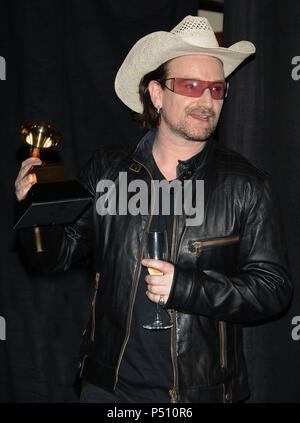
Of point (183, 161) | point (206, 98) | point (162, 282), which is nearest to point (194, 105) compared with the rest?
point (206, 98)

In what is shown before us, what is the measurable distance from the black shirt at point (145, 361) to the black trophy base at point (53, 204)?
0.46 meters

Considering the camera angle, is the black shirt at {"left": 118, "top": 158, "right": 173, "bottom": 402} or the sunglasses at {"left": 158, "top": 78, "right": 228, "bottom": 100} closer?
the black shirt at {"left": 118, "top": 158, "right": 173, "bottom": 402}

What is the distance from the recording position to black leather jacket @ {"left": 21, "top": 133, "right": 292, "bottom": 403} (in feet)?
8.32

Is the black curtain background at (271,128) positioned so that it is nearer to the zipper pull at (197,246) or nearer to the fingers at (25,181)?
the zipper pull at (197,246)

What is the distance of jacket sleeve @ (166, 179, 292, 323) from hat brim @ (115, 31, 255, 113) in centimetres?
74

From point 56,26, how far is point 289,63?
1.46 meters

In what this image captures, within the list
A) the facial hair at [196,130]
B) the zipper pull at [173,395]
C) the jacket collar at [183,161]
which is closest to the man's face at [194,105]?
the facial hair at [196,130]

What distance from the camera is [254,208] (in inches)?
106

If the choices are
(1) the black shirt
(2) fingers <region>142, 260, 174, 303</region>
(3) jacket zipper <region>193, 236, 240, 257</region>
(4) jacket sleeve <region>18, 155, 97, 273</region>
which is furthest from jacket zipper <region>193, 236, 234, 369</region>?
(4) jacket sleeve <region>18, 155, 97, 273</region>

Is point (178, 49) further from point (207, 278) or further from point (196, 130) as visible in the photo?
point (207, 278)

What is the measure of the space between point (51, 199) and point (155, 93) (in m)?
0.87

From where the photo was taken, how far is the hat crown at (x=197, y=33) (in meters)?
2.83

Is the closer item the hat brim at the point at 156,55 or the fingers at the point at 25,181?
the fingers at the point at 25,181

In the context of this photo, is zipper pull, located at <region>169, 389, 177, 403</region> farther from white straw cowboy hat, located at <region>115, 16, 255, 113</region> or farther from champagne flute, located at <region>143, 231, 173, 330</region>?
white straw cowboy hat, located at <region>115, 16, 255, 113</region>
